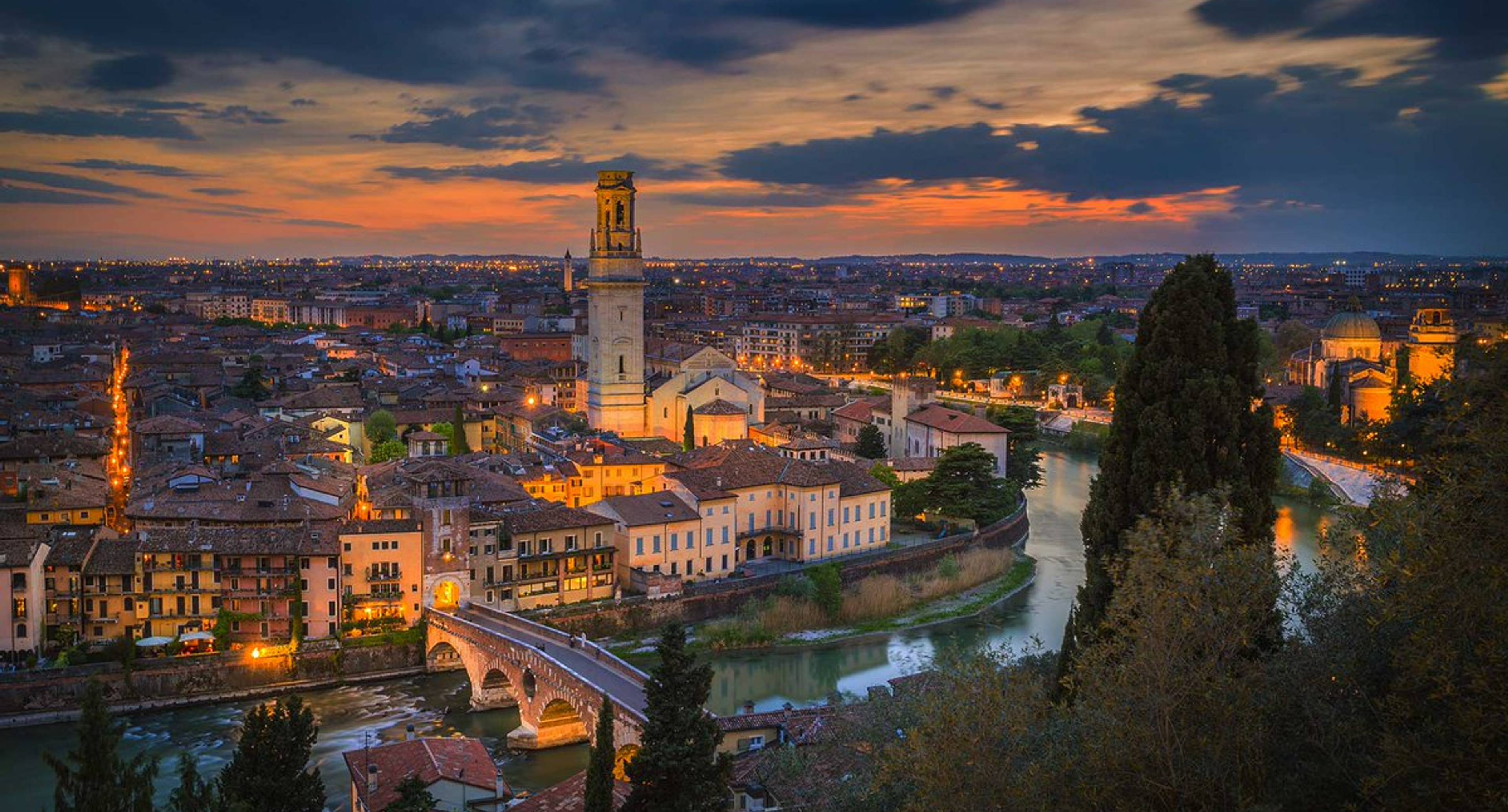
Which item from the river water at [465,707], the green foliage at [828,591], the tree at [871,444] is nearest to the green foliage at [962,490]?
the river water at [465,707]

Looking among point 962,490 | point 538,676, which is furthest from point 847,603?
point 538,676

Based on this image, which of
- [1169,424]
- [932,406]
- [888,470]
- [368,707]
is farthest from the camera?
[932,406]

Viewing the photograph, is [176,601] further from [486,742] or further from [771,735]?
[771,735]

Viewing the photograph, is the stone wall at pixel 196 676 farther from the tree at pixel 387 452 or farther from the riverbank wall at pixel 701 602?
the tree at pixel 387 452

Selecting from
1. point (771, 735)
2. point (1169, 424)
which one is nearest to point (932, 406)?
point (771, 735)

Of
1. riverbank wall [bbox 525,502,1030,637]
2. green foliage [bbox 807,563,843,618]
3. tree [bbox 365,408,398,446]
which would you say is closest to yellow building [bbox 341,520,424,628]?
riverbank wall [bbox 525,502,1030,637]

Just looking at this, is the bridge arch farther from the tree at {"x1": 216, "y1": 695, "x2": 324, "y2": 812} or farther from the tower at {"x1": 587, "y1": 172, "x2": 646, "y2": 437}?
the tower at {"x1": 587, "y1": 172, "x2": 646, "y2": 437}
